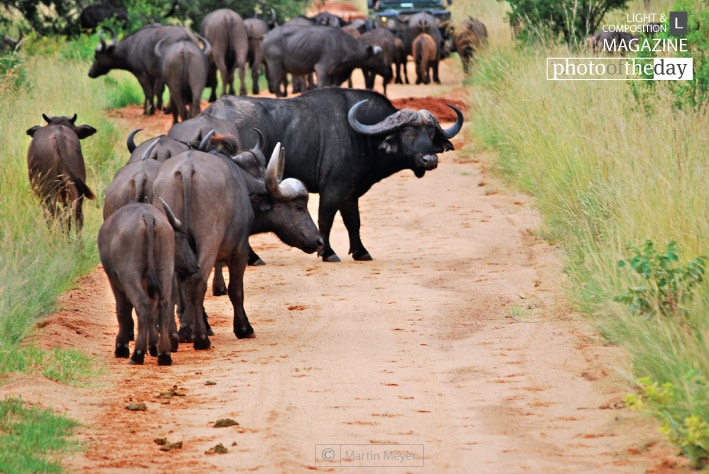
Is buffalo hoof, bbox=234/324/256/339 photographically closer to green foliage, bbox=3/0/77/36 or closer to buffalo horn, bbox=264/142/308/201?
→ buffalo horn, bbox=264/142/308/201

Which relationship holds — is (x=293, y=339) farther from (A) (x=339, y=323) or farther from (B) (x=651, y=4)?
(B) (x=651, y=4)

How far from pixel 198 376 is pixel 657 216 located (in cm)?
350

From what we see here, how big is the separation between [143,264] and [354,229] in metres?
→ 5.23

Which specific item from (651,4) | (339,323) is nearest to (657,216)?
(339,323)

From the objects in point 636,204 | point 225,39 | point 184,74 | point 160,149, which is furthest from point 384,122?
point 225,39

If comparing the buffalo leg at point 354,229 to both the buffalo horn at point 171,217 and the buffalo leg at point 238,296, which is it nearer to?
the buffalo leg at point 238,296

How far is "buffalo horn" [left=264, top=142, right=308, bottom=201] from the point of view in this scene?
1023 centimetres

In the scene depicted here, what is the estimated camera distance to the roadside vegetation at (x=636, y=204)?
6.87 m

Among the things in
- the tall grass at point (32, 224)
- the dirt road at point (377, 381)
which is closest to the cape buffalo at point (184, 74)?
the tall grass at point (32, 224)

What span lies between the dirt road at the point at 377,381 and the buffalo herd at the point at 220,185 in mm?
421

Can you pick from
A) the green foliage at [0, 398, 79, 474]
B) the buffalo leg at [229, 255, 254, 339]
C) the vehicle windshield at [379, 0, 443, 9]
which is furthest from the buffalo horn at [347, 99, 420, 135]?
the vehicle windshield at [379, 0, 443, 9]

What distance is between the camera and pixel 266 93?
95.3 ft

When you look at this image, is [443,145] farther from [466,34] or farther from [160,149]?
[466,34]

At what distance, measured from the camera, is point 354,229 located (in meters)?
13.5
